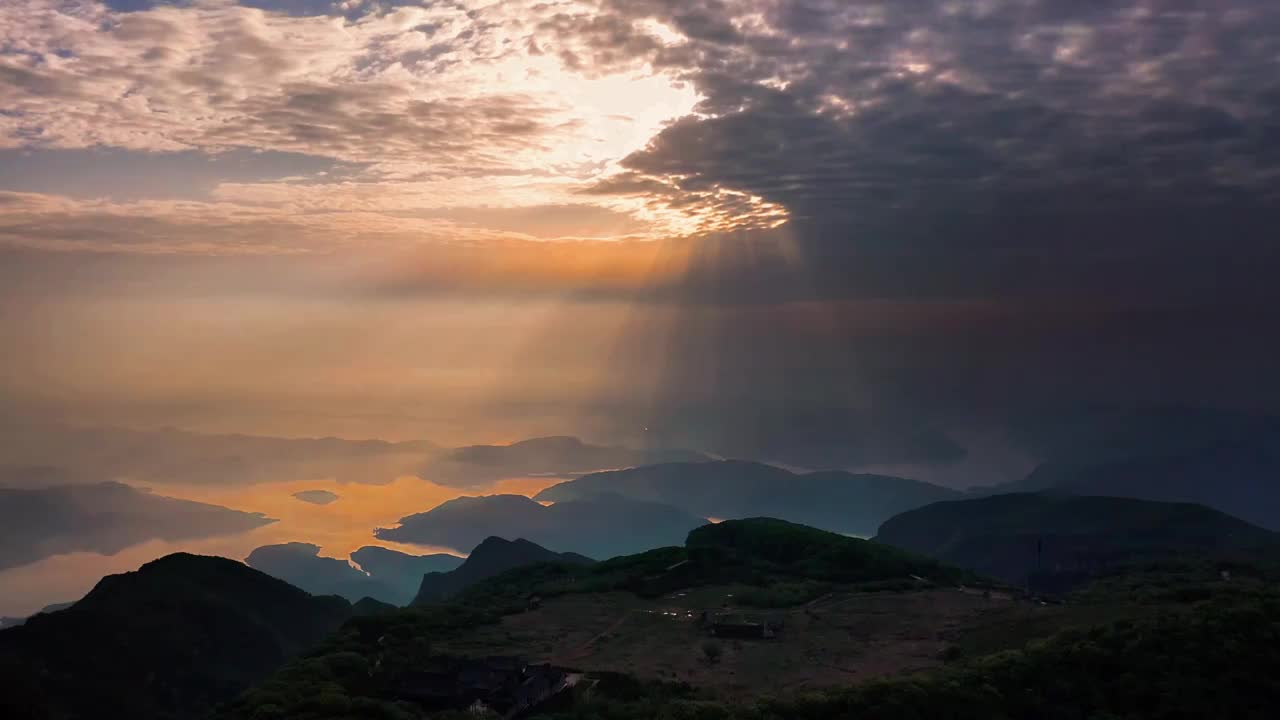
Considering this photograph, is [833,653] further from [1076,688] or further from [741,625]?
[1076,688]

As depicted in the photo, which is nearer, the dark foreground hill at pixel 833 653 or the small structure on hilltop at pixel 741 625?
the dark foreground hill at pixel 833 653

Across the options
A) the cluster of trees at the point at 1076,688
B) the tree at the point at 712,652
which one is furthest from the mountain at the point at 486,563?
the cluster of trees at the point at 1076,688

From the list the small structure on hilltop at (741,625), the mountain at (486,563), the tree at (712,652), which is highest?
the tree at (712,652)

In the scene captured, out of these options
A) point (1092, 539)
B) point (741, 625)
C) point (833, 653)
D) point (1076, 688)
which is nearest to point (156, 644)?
point (741, 625)

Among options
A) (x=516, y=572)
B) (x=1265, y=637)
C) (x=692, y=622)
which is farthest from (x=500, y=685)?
(x=516, y=572)

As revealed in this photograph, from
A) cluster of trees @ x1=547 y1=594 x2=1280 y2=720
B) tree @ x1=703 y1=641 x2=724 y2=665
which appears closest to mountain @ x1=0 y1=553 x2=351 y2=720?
tree @ x1=703 y1=641 x2=724 y2=665

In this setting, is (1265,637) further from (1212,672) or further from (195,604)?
(195,604)

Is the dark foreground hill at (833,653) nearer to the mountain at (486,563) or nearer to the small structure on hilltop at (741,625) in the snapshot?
the small structure on hilltop at (741,625)
